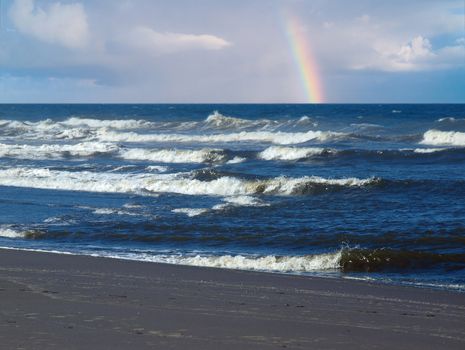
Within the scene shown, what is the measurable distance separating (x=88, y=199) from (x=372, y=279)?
12.5m

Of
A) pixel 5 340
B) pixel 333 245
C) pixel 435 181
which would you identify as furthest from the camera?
pixel 435 181

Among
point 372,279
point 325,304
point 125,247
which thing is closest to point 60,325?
point 325,304

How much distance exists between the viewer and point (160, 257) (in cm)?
1288

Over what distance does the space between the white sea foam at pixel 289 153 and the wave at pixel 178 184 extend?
9.68 metres

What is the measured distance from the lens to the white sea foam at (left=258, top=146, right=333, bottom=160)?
1374 inches

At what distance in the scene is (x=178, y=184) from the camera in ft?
80.0

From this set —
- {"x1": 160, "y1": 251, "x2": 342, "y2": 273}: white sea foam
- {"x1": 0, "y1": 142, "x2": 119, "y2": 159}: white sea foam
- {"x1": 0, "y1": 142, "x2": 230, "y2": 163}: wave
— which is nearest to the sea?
{"x1": 160, "y1": 251, "x2": 342, "y2": 273}: white sea foam

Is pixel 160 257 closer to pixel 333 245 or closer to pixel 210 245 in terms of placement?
pixel 210 245

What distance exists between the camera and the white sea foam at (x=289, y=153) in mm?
34906

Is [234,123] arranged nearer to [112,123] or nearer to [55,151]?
Result: [112,123]

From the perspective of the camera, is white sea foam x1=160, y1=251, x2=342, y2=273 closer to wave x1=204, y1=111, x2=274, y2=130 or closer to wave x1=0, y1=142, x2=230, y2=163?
wave x1=0, y1=142, x2=230, y2=163

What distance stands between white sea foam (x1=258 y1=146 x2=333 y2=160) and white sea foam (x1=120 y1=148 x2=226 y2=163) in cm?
234

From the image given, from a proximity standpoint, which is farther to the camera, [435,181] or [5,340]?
[435,181]

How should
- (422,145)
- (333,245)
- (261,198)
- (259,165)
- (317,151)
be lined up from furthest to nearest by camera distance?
(422,145), (317,151), (259,165), (261,198), (333,245)
